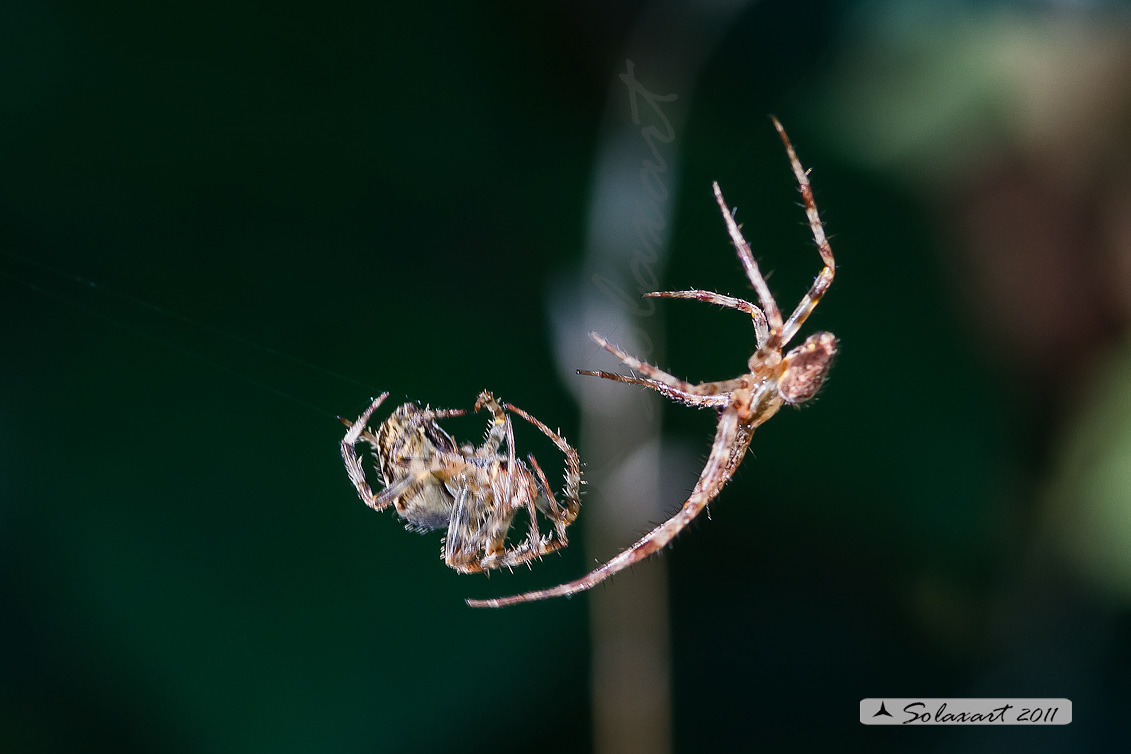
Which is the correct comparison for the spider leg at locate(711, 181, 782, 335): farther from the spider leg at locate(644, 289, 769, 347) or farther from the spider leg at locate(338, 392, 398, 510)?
the spider leg at locate(338, 392, 398, 510)

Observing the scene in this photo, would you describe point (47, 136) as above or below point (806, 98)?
below

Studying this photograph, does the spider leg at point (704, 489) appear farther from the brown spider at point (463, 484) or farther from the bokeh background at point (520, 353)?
the bokeh background at point (520, 353)

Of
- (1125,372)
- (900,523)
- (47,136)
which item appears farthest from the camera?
(900,523)

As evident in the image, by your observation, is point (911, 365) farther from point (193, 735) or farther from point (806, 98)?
point (193, 735)

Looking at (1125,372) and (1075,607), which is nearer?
(1125,372)

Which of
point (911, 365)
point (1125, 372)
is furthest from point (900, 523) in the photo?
point (1125, 372)

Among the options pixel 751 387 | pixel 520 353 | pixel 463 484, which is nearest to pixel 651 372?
pixel 751 387
